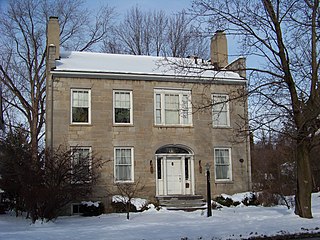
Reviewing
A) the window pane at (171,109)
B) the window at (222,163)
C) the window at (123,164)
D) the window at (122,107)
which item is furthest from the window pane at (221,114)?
the window at (123,164)

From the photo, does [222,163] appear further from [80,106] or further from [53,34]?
[53,34]

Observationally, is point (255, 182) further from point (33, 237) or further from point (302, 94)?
point (33, 237)

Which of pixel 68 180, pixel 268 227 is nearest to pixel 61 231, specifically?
pixel 68 180

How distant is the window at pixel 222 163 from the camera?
81.8ft

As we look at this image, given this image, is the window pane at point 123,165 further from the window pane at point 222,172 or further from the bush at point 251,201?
the bush at point 251,201

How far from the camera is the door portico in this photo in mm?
24125

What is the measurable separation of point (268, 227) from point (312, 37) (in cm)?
708

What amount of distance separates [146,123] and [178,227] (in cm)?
938

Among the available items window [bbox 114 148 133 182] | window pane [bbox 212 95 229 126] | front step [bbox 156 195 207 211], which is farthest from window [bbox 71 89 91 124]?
window pane [bbox 212 95 229 126]

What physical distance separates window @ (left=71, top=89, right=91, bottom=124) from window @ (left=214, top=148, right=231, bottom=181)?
297 inches

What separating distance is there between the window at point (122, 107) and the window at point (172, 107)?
1.53 meters

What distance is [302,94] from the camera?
17.0 metres

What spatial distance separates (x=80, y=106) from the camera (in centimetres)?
2317

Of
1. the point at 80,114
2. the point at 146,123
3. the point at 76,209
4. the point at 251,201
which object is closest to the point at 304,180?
the point at 251,201
